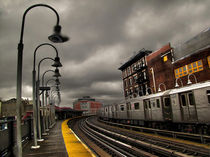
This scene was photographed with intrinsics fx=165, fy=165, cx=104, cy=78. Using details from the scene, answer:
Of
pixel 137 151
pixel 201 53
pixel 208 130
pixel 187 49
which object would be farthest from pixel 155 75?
pixel 137 151

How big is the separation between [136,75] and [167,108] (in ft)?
83.1

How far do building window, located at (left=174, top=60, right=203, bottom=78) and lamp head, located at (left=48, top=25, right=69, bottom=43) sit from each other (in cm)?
2152

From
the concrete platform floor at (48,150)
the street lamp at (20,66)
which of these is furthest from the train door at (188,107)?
the street lamp at (20,66)

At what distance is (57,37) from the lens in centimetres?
672

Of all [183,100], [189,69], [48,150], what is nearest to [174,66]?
[189,69]

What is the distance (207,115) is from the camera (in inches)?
455

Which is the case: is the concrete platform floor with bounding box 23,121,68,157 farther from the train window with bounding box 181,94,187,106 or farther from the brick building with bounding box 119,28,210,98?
the train window with bounding box 181,94,187,106

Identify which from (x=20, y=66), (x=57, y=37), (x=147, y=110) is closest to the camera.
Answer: (x=20, y=66)

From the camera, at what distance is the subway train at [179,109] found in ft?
39.5

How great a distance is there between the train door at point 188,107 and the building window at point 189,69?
1119 centimetres

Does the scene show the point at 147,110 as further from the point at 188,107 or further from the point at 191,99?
the point at 191,99

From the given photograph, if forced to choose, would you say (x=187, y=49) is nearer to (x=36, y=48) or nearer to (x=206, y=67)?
(x=206, y=67)

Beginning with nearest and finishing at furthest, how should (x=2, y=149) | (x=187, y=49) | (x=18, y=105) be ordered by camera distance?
(x=18, y=105)
(x=2, y=149)
(x=187, y=49)

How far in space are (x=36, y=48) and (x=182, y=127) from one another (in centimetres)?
1356
